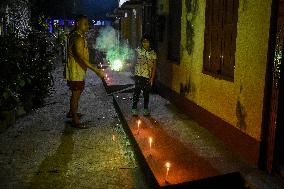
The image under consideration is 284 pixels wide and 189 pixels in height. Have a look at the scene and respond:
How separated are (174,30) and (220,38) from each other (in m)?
3.50

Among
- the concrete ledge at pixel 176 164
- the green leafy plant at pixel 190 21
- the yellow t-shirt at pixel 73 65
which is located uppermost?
the green leafy plant at pixel 190 21

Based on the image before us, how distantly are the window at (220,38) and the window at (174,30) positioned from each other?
7.30ft

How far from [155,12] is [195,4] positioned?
407 cm

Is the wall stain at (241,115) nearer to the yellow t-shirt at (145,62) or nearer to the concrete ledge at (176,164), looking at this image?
the concrete ledge at (176,164)

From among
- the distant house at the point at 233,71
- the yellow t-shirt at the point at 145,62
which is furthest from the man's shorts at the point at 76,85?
the distant house at the point at 233,71

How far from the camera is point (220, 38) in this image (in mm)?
6688

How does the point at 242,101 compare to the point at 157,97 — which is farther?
the point at 157,97

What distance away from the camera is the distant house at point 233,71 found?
4.82 meters

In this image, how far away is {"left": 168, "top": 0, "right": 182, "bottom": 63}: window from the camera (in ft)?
31.6

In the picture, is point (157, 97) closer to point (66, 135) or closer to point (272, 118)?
point (66, 135)

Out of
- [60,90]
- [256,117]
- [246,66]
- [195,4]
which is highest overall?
[195,4]

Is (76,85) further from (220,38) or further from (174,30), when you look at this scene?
(174,30)

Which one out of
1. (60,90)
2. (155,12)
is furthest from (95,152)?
(60,90)

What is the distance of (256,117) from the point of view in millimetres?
5160
